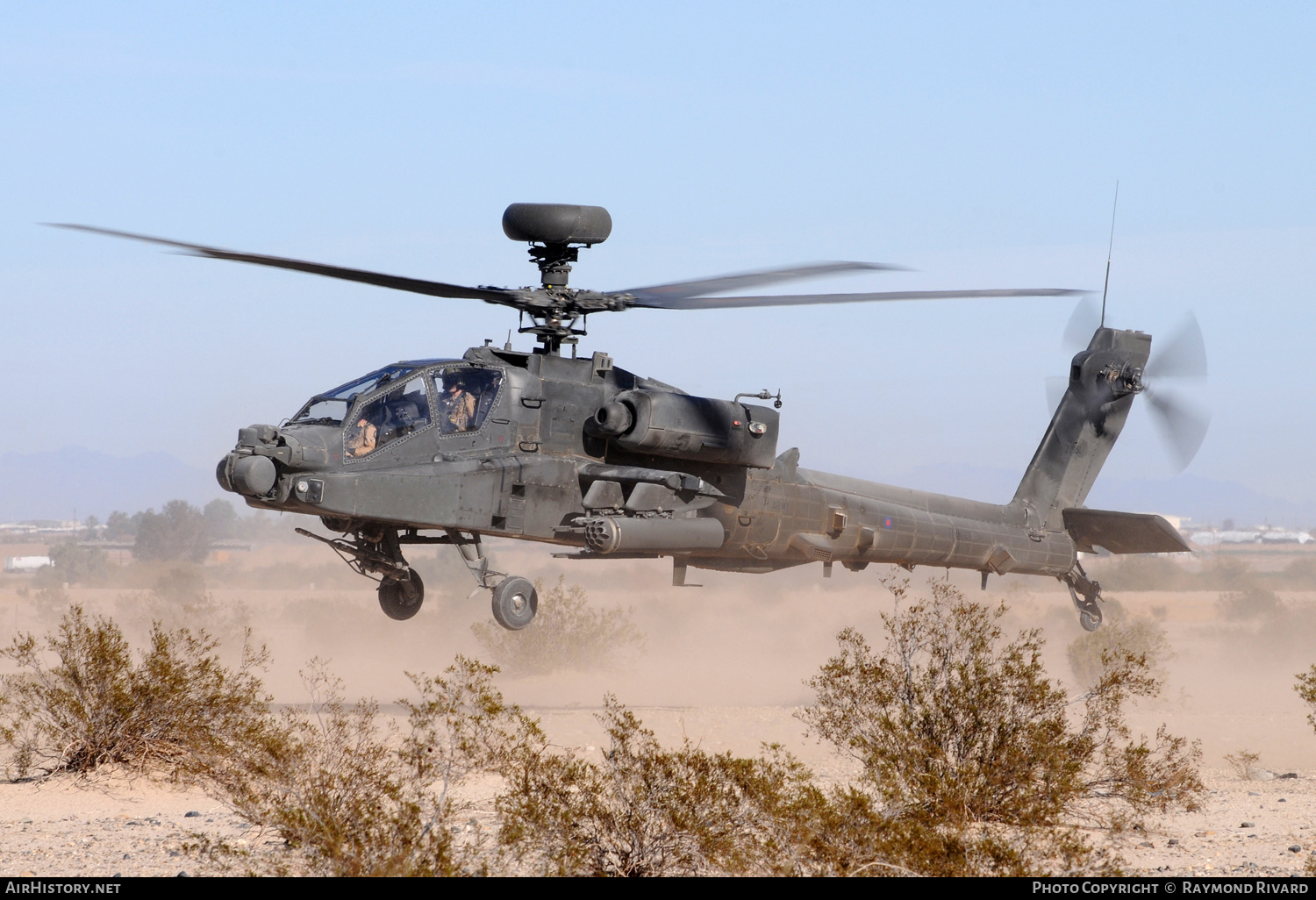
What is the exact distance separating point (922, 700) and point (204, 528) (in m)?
73.9

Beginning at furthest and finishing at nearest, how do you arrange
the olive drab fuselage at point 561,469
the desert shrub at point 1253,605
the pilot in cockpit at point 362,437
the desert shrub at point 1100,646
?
1. the desert shrub at point 1253,605
2. the desert shrub at point 1100,646
3. the pilot in cockpit at point 362,437
4. the olive drab fuselage at point 561,469

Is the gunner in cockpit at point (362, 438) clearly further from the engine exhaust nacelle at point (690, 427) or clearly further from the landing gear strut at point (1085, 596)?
the landing gear strut at point (1085, 596)

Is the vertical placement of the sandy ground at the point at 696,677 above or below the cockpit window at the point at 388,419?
below

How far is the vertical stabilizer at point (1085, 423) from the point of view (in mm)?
17781

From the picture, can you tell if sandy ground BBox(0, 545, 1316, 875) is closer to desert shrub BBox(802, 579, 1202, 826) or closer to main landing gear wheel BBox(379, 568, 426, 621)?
desert shrub BBox(802, 579, 1202, 826)

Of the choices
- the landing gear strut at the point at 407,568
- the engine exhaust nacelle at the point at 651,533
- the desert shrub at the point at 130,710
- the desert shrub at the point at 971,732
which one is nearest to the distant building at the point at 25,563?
the desert shrub at the point at 130,710

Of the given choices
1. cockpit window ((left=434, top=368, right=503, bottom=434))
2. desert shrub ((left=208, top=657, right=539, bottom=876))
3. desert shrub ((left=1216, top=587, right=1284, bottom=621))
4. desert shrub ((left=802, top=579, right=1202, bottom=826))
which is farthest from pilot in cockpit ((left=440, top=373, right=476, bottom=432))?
desert shrub ((left=1216, top=587, right=1284, bottom=621))

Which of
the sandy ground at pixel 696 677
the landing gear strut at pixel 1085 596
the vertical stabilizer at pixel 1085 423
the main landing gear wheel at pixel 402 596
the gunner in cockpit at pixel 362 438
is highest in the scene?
the vertical stabilizer at pixel 1085 423

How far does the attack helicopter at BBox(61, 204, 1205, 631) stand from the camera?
11.7 m

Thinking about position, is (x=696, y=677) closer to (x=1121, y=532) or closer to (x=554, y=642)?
(x=554, y=642)

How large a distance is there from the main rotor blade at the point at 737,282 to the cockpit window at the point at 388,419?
2.32 m

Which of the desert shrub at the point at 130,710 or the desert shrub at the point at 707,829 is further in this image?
the desert shrub at the point at 130,710

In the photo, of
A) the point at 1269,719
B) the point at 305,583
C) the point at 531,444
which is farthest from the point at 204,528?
the point at 531,444
